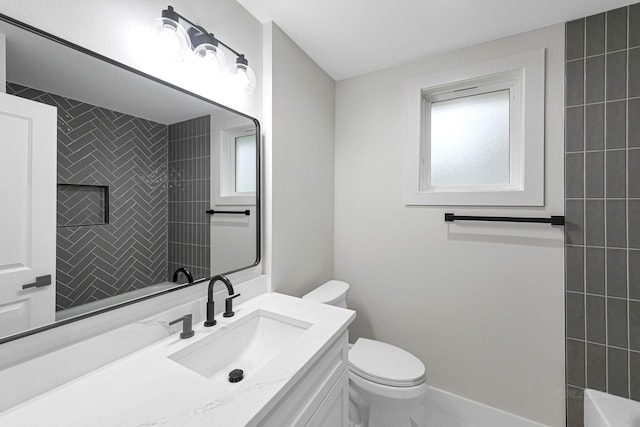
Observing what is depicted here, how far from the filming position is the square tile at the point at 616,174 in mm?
1312

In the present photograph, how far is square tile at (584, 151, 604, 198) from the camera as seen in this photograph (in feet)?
4.43

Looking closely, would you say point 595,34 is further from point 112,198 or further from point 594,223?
point 112,198

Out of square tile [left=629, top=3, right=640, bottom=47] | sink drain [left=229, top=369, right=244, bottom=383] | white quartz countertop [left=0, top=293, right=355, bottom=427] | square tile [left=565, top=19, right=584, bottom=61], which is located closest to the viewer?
white quartz countertop [left=0, top=293, right=355, bottom=427]

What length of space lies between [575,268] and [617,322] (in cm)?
30

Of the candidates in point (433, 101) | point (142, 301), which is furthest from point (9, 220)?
point (433, 101)

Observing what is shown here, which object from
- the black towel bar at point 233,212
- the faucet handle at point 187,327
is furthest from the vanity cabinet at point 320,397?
the black towel bar at point 233,212

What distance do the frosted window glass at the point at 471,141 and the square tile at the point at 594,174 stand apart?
13.8 inches

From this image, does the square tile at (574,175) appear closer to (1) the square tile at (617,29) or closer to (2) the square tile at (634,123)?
(2) the square tile at (634,123)

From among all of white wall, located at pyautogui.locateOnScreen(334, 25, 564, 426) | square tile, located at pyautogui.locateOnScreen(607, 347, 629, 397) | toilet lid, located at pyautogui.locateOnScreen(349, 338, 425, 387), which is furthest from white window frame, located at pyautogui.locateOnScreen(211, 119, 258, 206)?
square tile, located at pyautogui.locateOnScreen(607, 347, 629, 397)

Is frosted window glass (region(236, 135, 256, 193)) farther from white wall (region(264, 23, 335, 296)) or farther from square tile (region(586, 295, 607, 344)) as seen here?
square tile (region(586, 295, 607, 344))

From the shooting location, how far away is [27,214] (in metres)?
0.66

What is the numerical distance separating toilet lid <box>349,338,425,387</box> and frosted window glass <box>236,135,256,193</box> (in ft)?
3.60

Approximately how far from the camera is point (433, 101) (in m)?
1.85

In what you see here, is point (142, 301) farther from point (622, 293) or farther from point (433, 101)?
point (622, 293)
